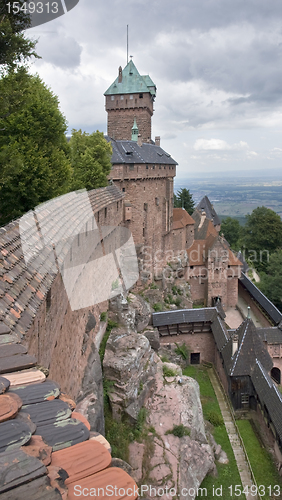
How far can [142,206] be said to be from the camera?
1021 inches

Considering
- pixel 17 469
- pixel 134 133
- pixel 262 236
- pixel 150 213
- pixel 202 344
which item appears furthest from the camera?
pixel 262 236

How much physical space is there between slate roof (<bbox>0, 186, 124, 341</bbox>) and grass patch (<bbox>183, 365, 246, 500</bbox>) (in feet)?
41.3

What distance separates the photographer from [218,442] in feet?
57.4

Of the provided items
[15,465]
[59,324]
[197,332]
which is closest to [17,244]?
[59,324]

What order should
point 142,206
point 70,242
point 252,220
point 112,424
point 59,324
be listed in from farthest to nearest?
point 252,220, point 142,206, point 112,424, point 70,242, point 59,324

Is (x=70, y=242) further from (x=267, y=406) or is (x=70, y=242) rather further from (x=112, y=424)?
(x=267, y=406)

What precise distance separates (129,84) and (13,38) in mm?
23613

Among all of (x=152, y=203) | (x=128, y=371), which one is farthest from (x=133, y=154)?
(x=128, y=371)

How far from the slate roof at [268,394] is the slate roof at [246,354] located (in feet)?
1.75

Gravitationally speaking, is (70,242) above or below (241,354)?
above

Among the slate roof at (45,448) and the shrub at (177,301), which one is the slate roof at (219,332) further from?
the slate roof at (45,448)

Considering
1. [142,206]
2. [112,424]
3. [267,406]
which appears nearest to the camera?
[112,424]

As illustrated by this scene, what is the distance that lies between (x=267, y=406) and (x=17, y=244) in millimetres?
16507

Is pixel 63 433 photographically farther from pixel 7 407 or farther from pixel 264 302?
pixel 264 302
